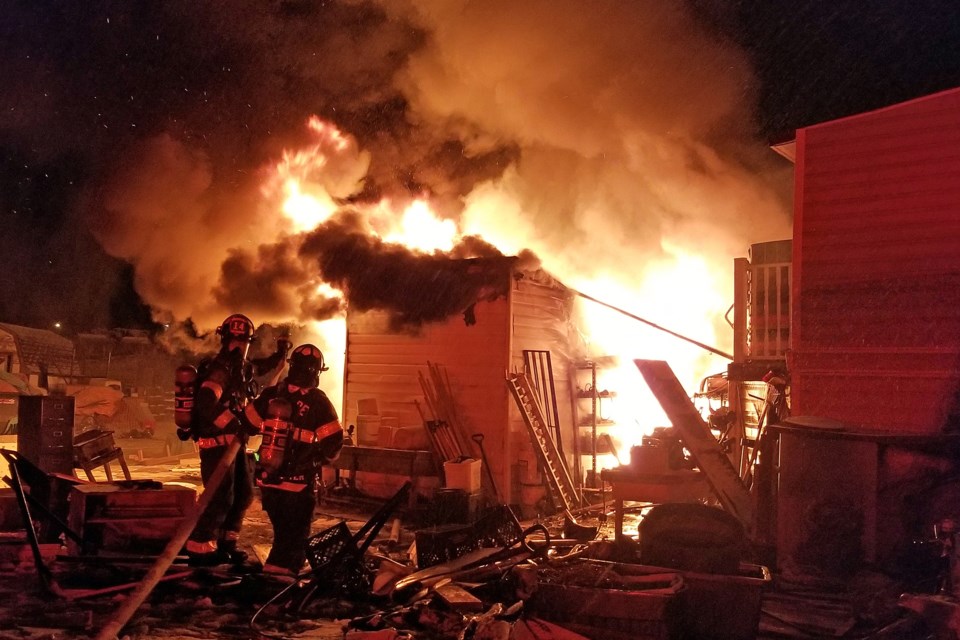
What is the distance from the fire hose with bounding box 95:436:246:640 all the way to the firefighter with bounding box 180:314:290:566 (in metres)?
0.73

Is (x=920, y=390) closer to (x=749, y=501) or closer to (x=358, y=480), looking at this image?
(x=749, y=501)

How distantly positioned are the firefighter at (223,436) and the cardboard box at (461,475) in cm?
321

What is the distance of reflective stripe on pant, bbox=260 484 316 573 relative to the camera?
6141mm

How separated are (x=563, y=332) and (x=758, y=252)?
3.97m

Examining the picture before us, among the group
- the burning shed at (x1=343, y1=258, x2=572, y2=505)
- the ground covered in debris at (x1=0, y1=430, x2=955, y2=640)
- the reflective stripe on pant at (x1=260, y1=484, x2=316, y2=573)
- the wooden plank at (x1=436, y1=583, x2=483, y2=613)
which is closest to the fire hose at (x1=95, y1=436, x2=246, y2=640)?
the ground covered in debris at (x1=0, y1=430, x2=955, y2=640)

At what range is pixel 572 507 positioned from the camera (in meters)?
11.1

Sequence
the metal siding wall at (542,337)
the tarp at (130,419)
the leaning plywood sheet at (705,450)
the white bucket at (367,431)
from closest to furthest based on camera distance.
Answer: the leaning plywood sheet at (705,450), the metal siding wall at (542,337), the white bucket at (367,431), the tarp at (130,419)

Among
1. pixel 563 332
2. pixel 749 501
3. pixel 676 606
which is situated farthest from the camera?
pixel 563 332

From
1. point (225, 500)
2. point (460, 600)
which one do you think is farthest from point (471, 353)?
point (460, 600)

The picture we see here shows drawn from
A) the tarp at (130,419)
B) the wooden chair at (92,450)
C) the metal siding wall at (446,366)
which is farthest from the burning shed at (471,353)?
the tarp at (130,419)

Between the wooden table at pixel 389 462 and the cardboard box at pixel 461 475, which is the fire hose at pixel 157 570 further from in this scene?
the wooden table at pixel 389 462

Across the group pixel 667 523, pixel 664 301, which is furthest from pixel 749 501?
pixel 664 301

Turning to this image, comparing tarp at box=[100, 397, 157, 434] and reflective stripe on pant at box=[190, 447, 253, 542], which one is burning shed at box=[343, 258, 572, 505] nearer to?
reflective stripe on pant at box=[190, 447, 253, 542]

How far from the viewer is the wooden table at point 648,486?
7633 millimetres
